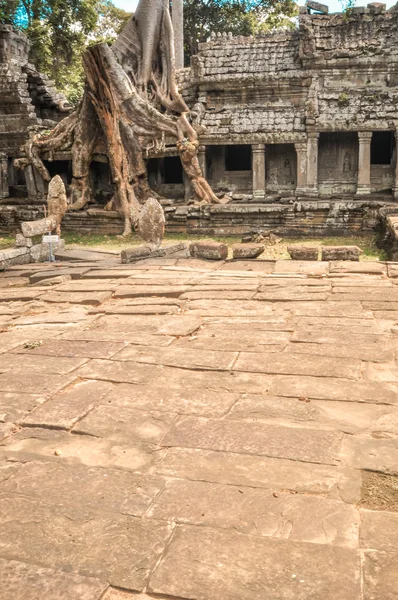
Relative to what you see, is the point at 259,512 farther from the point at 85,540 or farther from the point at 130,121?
the point at 130,121

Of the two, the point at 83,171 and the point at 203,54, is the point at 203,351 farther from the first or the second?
the point at 203,54

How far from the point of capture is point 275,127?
1941 cm

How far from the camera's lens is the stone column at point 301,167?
753 inches

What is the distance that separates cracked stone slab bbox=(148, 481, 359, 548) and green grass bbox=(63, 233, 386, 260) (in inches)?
394

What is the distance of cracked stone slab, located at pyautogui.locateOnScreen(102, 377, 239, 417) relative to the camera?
3.63 metres

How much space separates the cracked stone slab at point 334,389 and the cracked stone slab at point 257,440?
1.82 ft

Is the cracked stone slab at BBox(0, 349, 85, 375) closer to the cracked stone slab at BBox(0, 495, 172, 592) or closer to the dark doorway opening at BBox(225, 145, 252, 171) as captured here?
the cracked stone slab at BBox(0, 495, 172, 592)

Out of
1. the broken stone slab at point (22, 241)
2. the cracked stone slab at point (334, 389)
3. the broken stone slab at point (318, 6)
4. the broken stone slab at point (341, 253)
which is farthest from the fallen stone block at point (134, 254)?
the broken stone slab at point (318, 6)

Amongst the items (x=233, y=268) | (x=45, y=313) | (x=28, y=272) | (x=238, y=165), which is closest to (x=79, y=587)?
(x=45, y=313)

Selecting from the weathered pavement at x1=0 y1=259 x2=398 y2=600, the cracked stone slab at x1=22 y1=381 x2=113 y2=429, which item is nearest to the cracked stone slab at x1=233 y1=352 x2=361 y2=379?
the weathered pavement at x1=0 y1=259 x2=398 y2=600

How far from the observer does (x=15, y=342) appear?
5234mm

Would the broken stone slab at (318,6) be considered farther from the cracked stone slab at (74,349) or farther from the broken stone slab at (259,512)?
the broken stone slab at (259,512)

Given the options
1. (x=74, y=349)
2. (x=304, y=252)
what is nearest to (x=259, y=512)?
(x=74, y=349)

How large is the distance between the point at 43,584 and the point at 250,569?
0.78 m
